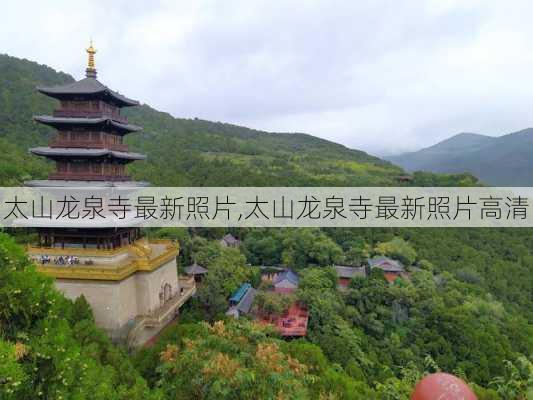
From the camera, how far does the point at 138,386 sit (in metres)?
10.2

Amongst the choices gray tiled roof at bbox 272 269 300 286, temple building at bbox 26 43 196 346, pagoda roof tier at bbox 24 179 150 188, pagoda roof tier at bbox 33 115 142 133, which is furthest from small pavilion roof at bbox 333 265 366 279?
pagoda roof tier at bbox 33 115 142 133

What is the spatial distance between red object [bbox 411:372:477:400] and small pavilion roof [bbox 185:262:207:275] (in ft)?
79.5

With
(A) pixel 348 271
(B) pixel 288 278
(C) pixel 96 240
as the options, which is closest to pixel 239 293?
(B) pixel 288 278

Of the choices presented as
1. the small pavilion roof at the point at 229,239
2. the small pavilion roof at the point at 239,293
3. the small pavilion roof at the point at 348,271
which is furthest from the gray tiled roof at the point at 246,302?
the small pavilion roof at the point at 229,239

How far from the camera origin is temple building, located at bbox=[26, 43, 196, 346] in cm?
1689

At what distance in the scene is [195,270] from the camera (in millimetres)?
28453

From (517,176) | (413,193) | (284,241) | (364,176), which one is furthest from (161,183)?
(517,176)

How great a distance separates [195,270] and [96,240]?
1129cm

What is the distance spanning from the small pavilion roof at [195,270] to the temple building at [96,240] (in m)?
8.65

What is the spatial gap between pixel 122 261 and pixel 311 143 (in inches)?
5208

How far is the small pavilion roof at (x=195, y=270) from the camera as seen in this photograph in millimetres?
28153

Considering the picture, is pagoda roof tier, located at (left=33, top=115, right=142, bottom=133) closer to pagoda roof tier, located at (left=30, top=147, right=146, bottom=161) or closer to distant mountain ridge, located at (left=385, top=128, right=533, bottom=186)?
pagoda roof tier, located at (left=30, top=147, right=146, bottom=161)

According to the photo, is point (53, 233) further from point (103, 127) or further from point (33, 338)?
point (33, 338)

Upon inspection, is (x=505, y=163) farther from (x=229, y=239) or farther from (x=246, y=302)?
(x=246, y=302)
